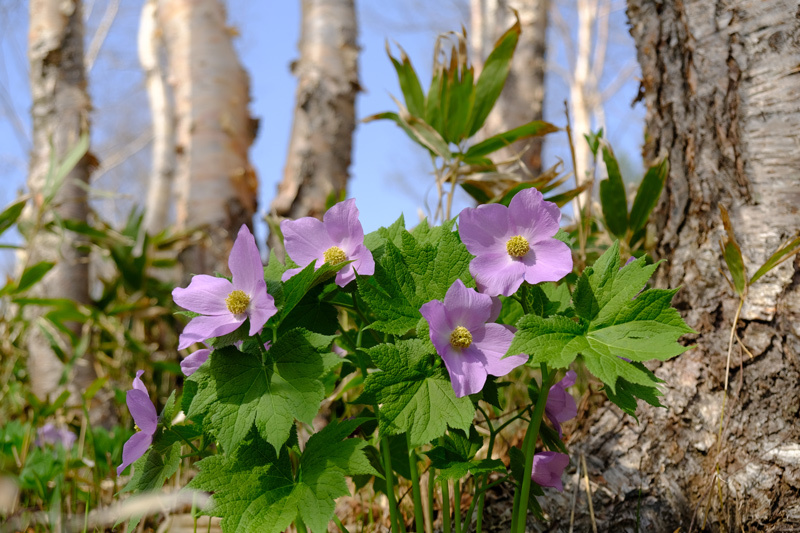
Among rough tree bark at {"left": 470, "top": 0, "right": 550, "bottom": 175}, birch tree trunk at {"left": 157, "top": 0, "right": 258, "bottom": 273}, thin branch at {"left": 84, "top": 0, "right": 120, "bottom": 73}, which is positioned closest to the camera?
birch tree trunk at {"left": 157, "top": 0, "right": 258, "bottom": 273}

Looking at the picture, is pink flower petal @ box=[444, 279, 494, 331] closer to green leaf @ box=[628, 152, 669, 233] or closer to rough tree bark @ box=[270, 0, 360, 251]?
green leaf @ box=[628, 152, 669, 233]

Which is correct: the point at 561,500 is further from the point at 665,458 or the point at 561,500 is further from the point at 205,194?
the point at 205,194

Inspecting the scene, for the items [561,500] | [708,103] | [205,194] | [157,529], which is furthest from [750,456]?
[205,194]

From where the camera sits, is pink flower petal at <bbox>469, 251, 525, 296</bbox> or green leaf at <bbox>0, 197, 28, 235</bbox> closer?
pink flower petal at <bbox>469, 251, 525, 296</bbox>

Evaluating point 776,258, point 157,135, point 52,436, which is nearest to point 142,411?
point 776,258

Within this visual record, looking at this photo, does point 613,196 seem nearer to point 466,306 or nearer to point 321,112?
point 466,306

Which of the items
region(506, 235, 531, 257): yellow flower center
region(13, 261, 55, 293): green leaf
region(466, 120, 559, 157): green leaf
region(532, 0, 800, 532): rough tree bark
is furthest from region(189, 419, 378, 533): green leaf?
region(13, 261, 55, 293): green leaf

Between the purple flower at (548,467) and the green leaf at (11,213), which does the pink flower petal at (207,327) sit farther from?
the green leaf at (11,213)

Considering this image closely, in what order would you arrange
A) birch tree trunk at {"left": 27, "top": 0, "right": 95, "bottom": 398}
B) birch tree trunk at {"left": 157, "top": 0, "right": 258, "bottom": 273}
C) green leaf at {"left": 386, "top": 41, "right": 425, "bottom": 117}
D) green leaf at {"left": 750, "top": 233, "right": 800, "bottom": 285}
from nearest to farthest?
green leaf at {"left": 750, "top": 233, "right": 800, "bottom": 285} → green leaf at {"left": 386, "top": 41, "right": 425, "bottom": 117} → birch tree trunk at {"left": 27, "top": 0, "right": 95, "bottom": 398} → birch tree trunk at {"left": 157, "top": 0, "right": 258, "bottom": 273}

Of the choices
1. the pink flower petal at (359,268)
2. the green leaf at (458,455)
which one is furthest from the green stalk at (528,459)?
the pink flower petal at (359,268)
